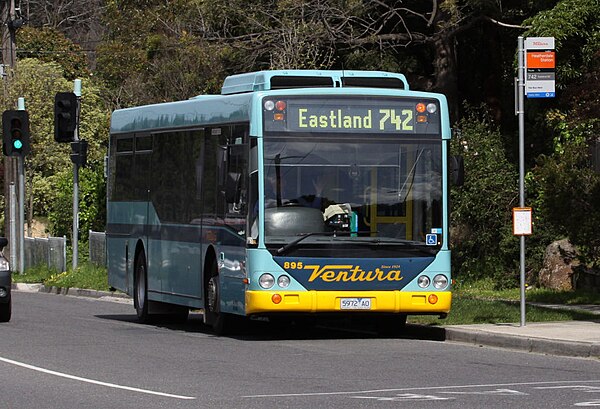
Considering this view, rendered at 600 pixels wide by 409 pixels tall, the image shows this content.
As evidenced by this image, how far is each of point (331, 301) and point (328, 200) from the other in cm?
124

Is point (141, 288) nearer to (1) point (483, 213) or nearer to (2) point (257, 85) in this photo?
(2) point (257, 85)

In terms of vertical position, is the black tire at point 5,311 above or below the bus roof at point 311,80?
below

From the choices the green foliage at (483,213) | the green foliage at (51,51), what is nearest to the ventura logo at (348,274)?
the green foliage at (483,213)

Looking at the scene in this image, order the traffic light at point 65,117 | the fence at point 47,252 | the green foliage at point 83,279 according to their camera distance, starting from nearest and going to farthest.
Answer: the traffic light at point 65,117, the green foliage at point 83,279, the fence at point 47,252

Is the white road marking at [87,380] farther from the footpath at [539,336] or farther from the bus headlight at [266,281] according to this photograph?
the footpath at [539,336]

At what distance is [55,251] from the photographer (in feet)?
133

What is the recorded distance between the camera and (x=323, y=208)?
19.1 meters

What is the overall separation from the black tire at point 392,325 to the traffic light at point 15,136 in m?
18.9

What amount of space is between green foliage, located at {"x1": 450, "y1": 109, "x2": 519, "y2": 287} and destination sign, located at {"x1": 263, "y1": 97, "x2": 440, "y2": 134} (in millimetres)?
9882

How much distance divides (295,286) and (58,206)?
31.7m

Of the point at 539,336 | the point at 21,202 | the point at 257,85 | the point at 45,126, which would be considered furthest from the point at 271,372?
the point at 45,126

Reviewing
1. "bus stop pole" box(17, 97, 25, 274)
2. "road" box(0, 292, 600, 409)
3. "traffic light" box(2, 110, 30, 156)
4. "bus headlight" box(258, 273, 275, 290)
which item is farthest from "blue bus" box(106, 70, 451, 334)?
"bus stop pole" box(17, 97, 25, 274)

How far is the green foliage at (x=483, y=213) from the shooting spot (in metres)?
29.5

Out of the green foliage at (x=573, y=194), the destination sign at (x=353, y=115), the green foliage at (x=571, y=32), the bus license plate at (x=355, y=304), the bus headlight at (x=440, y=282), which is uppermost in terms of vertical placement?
the green foliage at (x=571, y=32)
